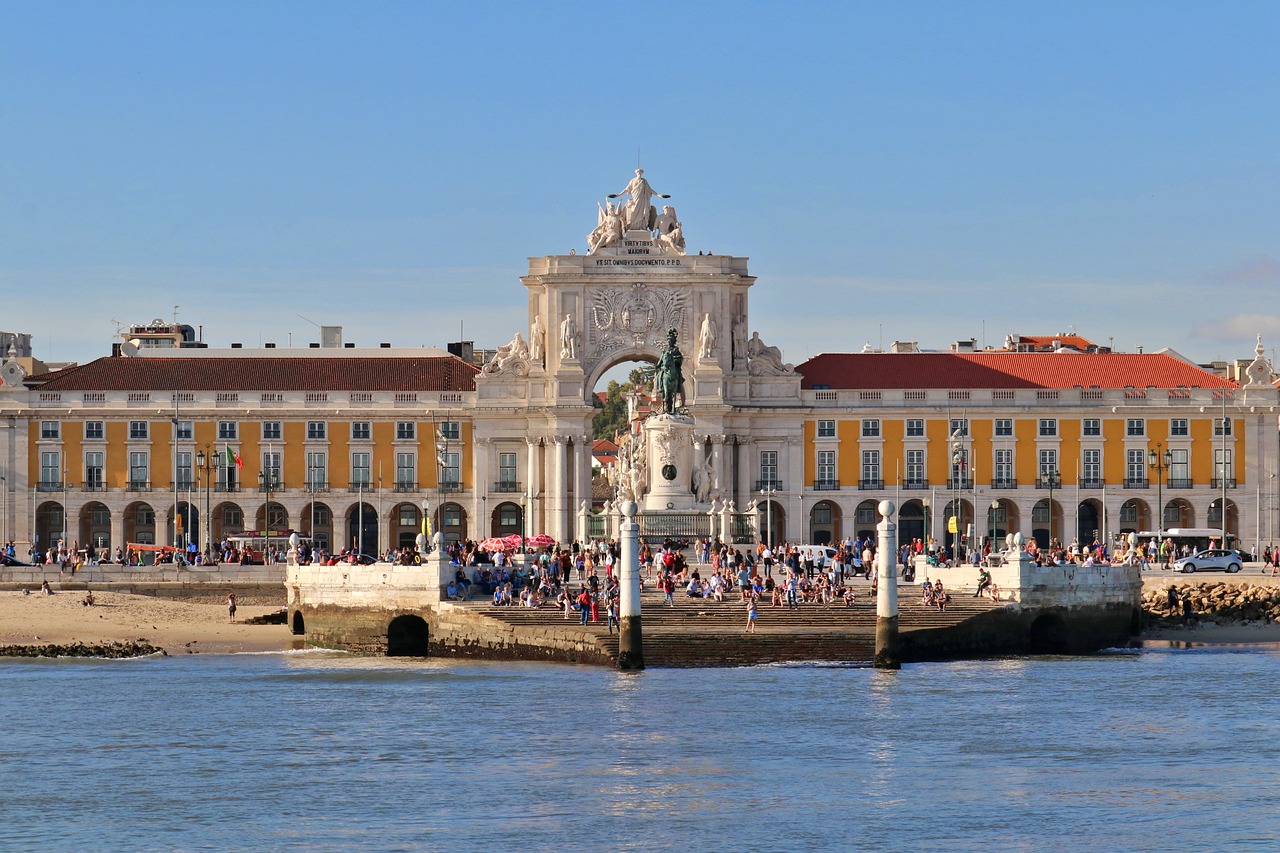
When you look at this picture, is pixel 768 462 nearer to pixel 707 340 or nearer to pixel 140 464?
pixel 707 340

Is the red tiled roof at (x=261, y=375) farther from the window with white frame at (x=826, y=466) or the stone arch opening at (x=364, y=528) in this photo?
the window with white frame at (x=826, y=466)

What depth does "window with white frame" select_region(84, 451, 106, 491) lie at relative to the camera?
10531cm

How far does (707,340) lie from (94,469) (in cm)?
2503

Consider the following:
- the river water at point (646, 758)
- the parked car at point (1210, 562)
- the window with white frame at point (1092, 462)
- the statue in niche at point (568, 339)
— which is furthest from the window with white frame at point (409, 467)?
the river water at point (646, 758)

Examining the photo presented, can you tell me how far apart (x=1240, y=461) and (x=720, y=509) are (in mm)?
36126

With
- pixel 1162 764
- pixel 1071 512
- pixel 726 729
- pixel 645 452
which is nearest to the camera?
pixel 1162 764

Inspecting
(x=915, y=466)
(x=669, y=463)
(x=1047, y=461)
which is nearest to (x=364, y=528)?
(x=915, y=466)

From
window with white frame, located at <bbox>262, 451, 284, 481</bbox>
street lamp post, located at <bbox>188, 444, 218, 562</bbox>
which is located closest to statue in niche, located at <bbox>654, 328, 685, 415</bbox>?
street lamp post, located at <bbox>188, 444, 218, 562</bbox>

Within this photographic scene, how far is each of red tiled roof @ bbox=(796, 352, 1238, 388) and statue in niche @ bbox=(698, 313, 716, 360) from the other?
15.9ft

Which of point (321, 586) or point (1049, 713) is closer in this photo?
point (1049, 713)

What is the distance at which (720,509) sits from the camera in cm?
7562

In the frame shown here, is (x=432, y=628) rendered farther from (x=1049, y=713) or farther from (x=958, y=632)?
(x=1049, y=713)

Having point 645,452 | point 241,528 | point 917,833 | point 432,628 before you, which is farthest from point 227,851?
point 241,528

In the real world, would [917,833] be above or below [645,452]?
below
